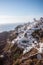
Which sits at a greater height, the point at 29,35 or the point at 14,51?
the point at 29,35

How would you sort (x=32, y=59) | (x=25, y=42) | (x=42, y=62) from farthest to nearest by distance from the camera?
(x=25, y=42) < (x=32, y=59) < (x=42, y=62)

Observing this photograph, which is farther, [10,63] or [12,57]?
[12,57]

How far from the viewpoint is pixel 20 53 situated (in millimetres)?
18312

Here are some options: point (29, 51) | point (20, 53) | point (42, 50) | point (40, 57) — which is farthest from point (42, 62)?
point (20, 53)

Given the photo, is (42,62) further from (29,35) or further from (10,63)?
(29,35)

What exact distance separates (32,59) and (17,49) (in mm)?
4934

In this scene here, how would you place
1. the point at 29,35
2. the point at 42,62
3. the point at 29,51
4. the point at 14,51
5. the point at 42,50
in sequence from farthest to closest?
the point at 29,35 < the point at 14,51 < the point at 29,51 < the point at 42,50 < the point at 42,62

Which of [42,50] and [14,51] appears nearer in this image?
[42,50]

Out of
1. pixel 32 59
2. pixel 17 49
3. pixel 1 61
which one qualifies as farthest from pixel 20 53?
pixel 32 59

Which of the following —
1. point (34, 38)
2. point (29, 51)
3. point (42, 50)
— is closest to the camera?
point (42, 50)

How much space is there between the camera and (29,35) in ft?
78.7

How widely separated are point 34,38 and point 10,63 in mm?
7071

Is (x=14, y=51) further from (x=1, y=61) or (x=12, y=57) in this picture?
(x=1, y=61)

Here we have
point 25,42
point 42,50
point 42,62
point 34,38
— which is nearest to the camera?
point 42,62
